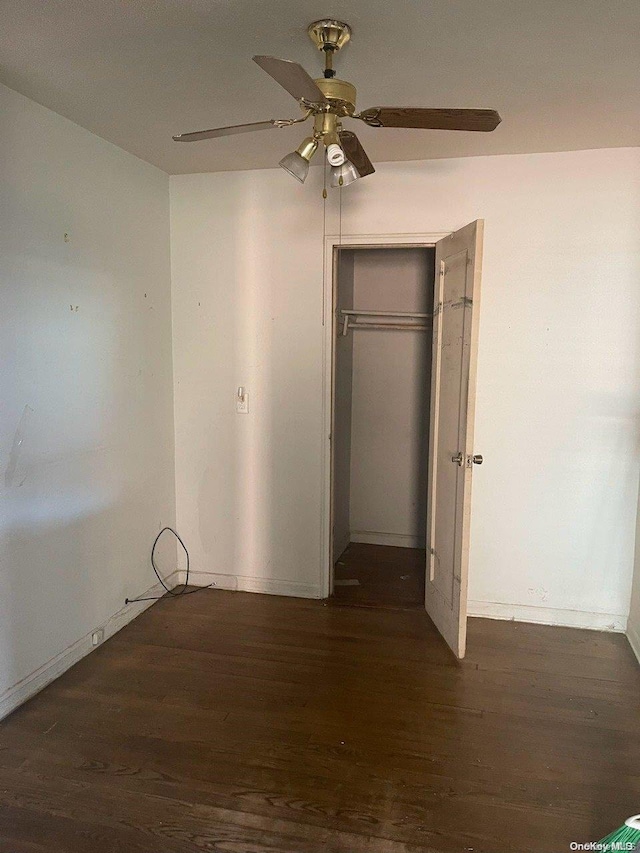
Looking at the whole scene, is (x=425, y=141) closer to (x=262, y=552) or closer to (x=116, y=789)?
(x=262, y=552)

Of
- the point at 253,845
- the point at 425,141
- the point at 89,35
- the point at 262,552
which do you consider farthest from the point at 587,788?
the point at 89,35

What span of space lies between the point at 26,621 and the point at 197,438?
153cm

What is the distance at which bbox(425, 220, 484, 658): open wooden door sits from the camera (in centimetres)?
288

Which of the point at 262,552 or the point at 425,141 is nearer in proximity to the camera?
the point at 425,141

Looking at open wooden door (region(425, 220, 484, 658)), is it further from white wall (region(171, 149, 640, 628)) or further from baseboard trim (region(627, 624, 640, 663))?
baseboard trim (region(627, 624, 640, 663))

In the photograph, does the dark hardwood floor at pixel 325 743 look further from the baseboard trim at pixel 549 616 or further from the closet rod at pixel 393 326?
the closet rod at pixel 393 326

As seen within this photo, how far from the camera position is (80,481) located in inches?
116

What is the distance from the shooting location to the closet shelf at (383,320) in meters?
4.41

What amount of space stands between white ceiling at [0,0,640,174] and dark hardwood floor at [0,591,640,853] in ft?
8.34

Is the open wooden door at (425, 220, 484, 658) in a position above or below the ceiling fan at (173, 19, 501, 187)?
below

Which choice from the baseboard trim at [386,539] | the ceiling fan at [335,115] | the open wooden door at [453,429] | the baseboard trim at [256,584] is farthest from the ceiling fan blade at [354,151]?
the baseboard trim at [386,539]

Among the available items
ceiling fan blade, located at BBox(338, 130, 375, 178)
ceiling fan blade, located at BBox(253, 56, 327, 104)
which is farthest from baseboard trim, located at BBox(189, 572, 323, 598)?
ceiling fan blade, located at BBox(253, 56, 327, 104)

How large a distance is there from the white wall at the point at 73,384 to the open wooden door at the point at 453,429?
5.46 ft

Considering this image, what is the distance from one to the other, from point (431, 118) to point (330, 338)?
179 cm
